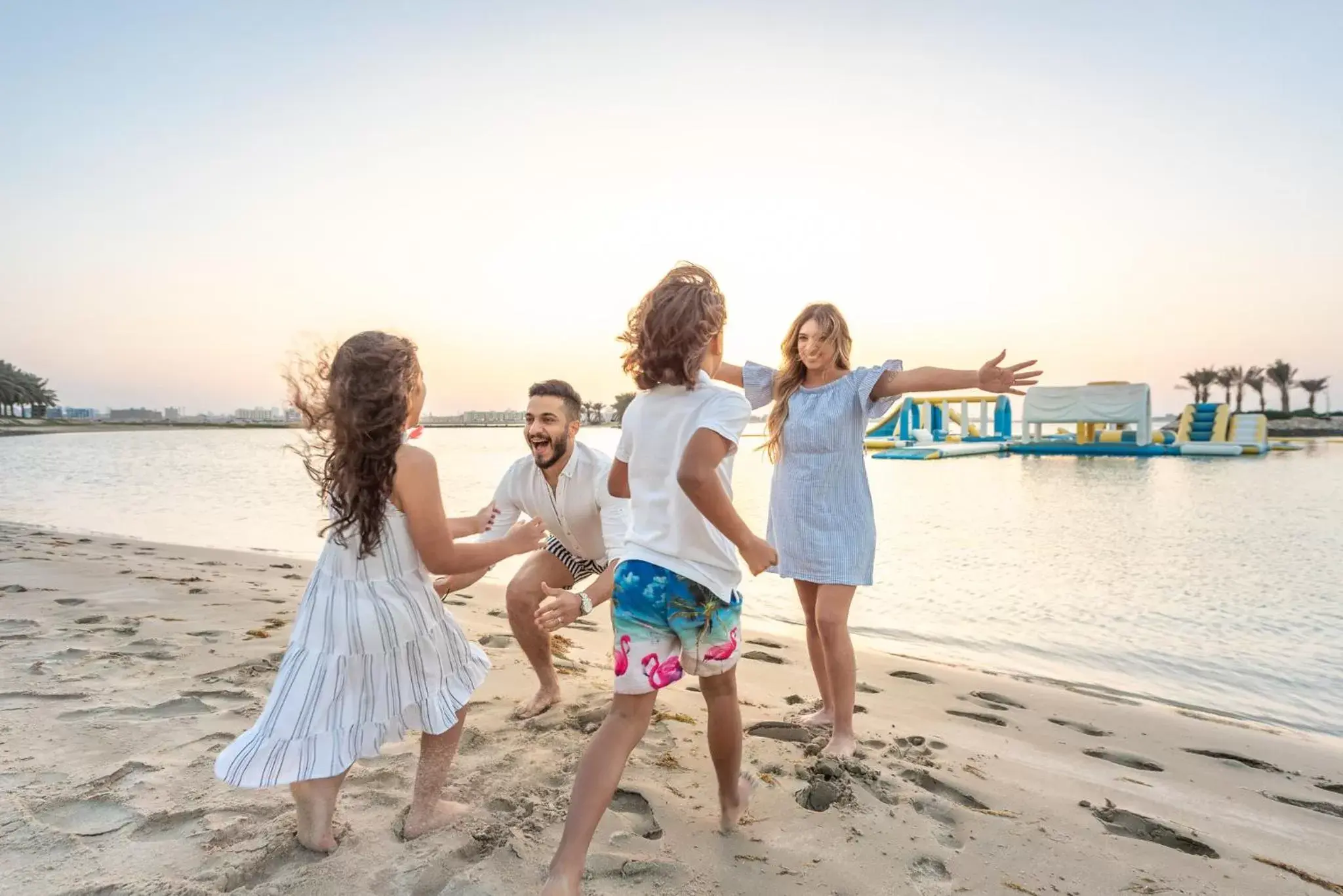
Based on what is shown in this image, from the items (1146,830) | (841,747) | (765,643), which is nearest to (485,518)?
(841,747)

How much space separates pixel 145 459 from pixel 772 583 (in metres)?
27.7

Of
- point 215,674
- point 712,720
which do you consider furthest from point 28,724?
point 712,720

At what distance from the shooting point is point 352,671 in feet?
6.82

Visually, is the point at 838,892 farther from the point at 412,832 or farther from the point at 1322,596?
the point at 1322,596

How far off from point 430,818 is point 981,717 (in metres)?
2.47

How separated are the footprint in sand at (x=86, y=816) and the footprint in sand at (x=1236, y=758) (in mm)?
3956

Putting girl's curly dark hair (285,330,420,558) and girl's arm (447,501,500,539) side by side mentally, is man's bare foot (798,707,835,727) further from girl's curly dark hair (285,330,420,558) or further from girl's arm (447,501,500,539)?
girl's curly dark hair (285,330,420,558)

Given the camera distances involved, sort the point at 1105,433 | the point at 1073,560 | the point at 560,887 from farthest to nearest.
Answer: the point at 1105,433 < the point at 1073,560 < the point at 560,887

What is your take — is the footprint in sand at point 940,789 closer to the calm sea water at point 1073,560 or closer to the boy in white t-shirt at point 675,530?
the boy in white t-shirt at point 675,530

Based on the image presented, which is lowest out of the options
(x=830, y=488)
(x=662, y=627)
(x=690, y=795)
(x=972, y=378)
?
(x=690, y=795)

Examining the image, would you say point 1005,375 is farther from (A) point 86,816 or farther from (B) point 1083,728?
(A) point 86,816

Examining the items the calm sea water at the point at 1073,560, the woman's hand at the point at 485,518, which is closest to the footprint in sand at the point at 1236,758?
the calm sea water at the point at 1073,560

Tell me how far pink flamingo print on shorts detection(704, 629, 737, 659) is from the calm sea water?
3.04m

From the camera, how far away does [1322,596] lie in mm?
6184
